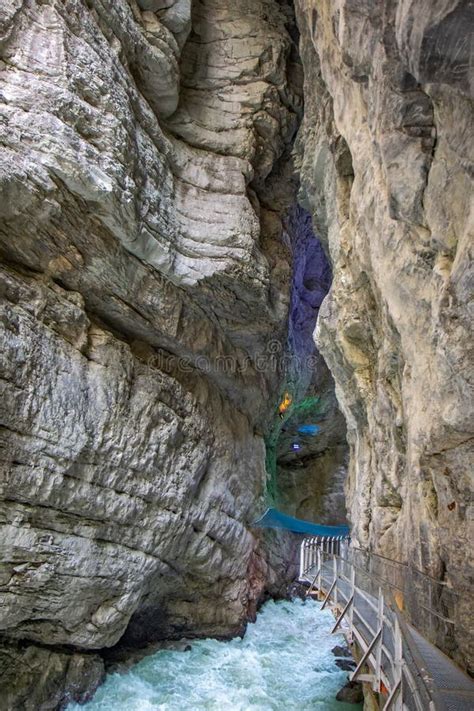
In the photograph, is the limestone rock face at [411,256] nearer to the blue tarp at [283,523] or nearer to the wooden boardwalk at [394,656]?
the wooden boardwalk at [394,656]

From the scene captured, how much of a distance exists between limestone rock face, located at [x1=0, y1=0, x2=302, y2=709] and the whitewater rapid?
0.79m

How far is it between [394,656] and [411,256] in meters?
4.06

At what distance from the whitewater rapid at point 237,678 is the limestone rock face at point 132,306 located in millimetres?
787

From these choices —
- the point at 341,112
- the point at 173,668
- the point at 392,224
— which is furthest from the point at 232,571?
the point at 341,112

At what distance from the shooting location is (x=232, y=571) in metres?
13.0

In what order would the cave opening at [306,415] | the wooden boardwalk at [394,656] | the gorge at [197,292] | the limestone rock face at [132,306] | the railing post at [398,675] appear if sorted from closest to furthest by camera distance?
the wooden boardwalk at [394,656] < the railing post at [398,675] < the gorge at [197,292] < the limestone rock face at [132,306] < the cave opening at [306,415]

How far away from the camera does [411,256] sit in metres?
5.56

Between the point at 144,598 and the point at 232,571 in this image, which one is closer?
the point at 144,598

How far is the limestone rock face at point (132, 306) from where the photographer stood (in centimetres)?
759

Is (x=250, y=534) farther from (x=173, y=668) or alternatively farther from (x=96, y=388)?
(x=96, y=388)

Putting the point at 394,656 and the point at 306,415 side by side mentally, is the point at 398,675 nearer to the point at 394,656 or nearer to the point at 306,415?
the point at 394,656

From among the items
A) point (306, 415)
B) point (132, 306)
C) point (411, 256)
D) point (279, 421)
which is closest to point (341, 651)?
point (279, 421)

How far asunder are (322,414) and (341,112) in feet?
47.7

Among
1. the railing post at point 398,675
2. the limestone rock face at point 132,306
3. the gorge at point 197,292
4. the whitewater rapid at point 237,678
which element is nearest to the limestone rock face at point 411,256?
the gorge at point 197,292
